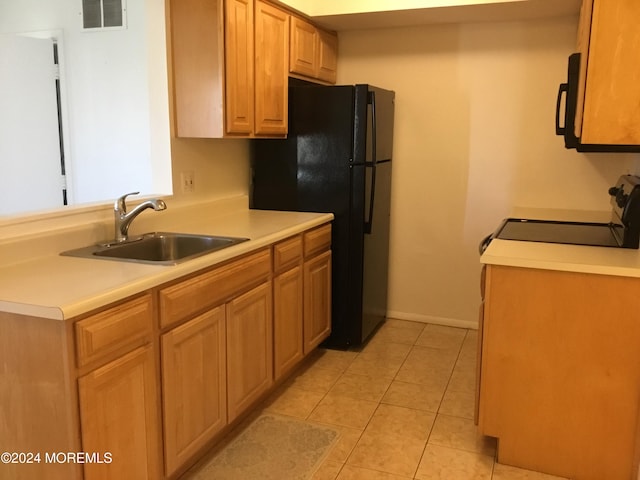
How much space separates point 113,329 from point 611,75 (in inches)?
76.8

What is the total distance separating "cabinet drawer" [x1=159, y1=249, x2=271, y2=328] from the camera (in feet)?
6.53

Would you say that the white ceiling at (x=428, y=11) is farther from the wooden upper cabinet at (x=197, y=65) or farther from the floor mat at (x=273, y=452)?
the floor mat at (x=273, y=452)

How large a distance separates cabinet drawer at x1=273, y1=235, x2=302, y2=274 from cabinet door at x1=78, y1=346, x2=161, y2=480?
0.96 metres

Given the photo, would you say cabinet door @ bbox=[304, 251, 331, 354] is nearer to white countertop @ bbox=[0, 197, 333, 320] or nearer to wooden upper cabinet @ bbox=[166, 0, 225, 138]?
white countertop @ bbox=[0, 197, 333, 320]

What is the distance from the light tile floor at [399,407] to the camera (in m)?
2.34

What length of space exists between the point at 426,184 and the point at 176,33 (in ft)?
6.37

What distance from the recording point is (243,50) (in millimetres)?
2855

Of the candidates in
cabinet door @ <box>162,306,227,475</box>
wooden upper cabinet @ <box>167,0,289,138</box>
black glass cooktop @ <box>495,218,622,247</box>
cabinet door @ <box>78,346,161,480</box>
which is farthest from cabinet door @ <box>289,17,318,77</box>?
cabinet door @ <box>78,346,161,480</box>

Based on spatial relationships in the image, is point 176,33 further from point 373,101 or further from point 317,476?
point 317,476

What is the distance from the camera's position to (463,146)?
151 inches

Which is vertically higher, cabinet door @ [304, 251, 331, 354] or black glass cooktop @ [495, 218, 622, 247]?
black glass cooktop @ [495, 218, 622, 247]

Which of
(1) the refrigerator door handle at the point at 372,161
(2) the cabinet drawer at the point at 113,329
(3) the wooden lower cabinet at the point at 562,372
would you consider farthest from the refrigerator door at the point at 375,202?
(2) the cabinet drawer at the point at 113,329

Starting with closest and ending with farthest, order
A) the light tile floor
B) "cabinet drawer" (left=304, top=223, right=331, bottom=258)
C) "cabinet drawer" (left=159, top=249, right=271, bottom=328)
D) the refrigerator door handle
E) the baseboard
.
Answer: "cabinet drawer" (left=159, top=249, right=271, bottom=328) < the light tile floor < "cabinet drawer" (left=304, top=223, right=331, bottom=258) < the refrigerator door handle < the baseboard

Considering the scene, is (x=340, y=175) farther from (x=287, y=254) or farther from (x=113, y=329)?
(x=113, y=329)
